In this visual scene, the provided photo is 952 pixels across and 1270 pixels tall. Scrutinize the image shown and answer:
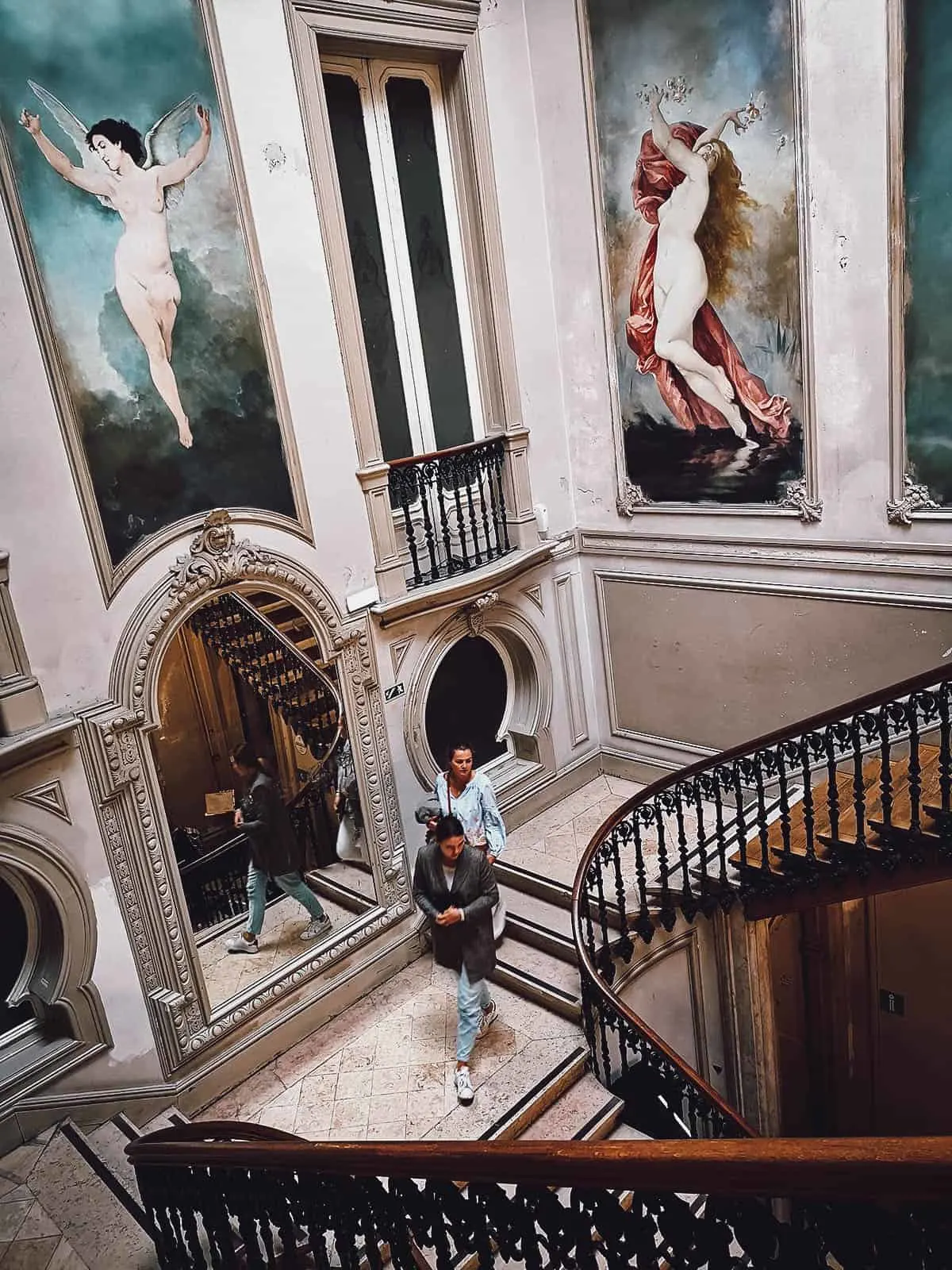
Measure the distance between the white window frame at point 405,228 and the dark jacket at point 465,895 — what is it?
12.1 feet

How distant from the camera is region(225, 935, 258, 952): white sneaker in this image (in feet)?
22.3

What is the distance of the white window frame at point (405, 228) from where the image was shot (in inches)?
294

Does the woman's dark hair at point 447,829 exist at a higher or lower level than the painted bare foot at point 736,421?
lower

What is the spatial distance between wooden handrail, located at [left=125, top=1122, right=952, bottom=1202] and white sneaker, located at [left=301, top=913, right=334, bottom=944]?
14.1 ft

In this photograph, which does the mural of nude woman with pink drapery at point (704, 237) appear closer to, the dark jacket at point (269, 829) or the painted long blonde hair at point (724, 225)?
the painted long blonde hair at point (724, 225)

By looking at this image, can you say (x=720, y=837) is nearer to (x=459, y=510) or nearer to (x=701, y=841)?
(x=701, y=841)

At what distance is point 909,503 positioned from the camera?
7.06 m

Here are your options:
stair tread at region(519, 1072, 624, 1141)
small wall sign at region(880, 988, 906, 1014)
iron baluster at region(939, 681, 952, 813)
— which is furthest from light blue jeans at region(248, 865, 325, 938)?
small wall sign at region(880, 988, 906, 1014)

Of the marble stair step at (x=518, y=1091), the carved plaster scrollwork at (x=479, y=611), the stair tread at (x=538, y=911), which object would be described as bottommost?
the marble stair step at (x=518, y=1091)

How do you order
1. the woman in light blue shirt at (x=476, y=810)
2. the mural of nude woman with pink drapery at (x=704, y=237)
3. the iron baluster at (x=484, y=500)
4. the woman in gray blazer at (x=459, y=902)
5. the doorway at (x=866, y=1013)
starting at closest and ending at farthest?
1. the woman in gray blazer at (x=459, y=902)
2. the woman in light blue shirt at (x=476, y=810)
3. the mural of nude woman with pink drapery at (x=704, y=237)
4. the iron baluster at (x=484, y=500)
5. the doorway at (x=866, y=1013)

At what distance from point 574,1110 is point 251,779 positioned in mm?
3143

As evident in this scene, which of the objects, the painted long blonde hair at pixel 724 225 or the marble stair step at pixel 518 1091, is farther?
the painted long blonde hair at pixel 724 225

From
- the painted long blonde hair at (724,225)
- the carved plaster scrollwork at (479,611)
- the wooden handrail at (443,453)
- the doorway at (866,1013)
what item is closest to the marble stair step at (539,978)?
the carved plaster scrollwork at (479,611)

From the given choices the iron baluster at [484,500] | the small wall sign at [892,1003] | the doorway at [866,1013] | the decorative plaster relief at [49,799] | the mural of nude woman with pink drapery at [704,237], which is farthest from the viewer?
the small wall sign at [892,1003]
